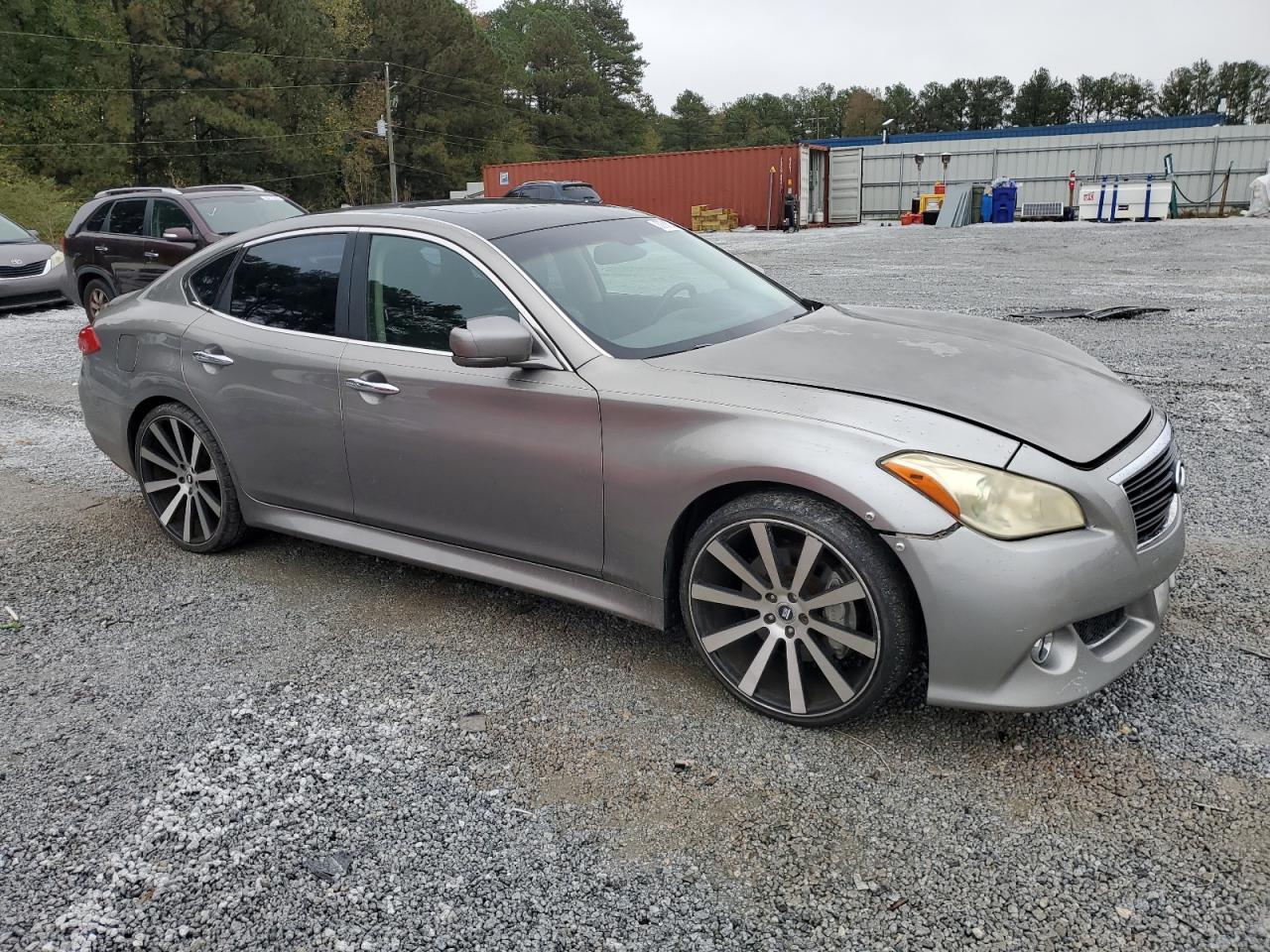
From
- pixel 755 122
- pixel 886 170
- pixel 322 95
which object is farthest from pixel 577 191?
pixel 755 122

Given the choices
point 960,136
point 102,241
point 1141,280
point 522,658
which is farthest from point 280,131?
point 522,658

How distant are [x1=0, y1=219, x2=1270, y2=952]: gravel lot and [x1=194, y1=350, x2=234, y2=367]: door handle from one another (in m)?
0.96

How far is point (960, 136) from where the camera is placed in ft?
153

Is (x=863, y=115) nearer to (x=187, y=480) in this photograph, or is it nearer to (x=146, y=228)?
(x=146, y=228)

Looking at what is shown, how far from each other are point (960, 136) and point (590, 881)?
50.0 m

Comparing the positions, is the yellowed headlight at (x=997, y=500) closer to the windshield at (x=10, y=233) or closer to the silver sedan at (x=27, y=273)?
the silver sedan at (x=27, y=273)

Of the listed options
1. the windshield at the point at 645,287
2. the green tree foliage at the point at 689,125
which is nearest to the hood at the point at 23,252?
the windshield at the point at 645,287

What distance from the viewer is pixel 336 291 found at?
400cm

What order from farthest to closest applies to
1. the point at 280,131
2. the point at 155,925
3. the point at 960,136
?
the point at 280,131 < the point at 960,136 < the point at 155,925

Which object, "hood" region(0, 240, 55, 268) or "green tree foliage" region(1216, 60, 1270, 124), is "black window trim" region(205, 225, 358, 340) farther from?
"green tree foliage" region(1216, 60, 1270, 124)

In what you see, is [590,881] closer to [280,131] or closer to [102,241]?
[102,241]

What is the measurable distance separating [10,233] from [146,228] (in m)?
4.38

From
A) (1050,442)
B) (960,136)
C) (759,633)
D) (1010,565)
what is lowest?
(759,633)

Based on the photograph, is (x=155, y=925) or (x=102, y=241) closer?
(x=155, y=925)
